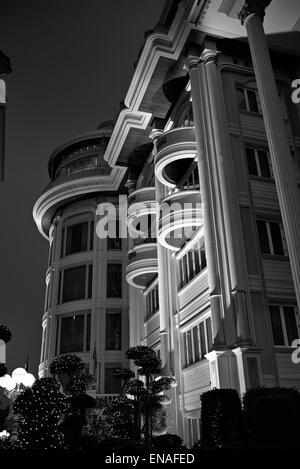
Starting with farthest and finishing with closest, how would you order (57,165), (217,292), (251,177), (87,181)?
1. (57,165)
2. (87,181)
3. (251,177)
4. (217,292)

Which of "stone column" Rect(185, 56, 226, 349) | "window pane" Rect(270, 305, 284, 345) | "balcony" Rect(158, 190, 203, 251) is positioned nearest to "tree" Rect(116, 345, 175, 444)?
"stone column" Rect(185, 56, 226, 349)

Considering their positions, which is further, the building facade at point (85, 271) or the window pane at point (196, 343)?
the building facade at point (85, 271)

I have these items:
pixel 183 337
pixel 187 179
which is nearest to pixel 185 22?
pixel 187 179

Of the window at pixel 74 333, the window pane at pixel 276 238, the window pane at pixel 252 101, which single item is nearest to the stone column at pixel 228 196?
the window pane at pixel 276 238

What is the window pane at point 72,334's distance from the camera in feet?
109

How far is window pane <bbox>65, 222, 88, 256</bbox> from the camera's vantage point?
36.7m

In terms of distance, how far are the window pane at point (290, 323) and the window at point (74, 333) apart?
1916 cm

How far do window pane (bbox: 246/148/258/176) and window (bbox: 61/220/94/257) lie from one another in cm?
1884

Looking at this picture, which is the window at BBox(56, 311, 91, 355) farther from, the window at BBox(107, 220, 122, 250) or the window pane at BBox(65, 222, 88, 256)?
the window at BBox(107, 220, 122, 250)

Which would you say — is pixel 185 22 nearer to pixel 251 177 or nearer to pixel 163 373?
pixel 251 177

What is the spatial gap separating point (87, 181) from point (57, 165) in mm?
7229

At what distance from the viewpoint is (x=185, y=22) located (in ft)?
69.0

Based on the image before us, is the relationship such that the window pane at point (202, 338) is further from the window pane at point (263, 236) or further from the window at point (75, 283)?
the window at point (75, 283)

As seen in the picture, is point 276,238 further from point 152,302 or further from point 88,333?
point 88,333
